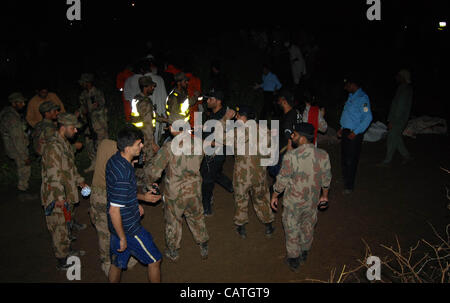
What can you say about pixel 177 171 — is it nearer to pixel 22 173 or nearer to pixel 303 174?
pixel 303 174

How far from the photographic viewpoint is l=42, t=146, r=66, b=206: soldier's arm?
4.28 meters

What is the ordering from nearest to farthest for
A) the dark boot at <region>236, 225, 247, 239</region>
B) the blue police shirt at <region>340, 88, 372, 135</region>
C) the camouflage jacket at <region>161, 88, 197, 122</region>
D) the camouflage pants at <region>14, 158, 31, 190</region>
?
the dark boot at <region>236, 225, 247, 239</region>
the blue police shirt at <region>340, 88, 372, 135</region>
the camouflage pants at <region>14, 158, 31, 190</region>
the camouflage jacket at <region>161, 88, 197, 122</region>

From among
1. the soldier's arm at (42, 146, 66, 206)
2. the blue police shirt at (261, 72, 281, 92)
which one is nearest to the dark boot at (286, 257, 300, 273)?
the soldier's arm at (42, 146, 66, 206)

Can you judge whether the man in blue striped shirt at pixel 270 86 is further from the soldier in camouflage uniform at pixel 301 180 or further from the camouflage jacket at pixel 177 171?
the camouflage jacket at pixel 177 171

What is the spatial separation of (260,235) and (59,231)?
9.67 ft

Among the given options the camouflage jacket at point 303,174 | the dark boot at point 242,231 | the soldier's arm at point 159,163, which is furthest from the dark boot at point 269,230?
the soldier's arm at point 159,163

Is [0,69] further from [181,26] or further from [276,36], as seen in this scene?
[276,36]

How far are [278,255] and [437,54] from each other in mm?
15950

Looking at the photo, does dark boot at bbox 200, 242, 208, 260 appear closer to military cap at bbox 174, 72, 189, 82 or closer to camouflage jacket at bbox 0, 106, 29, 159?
military cap at bbox 174, 72, 189, 82

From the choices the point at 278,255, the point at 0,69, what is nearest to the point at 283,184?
the point at 278,255

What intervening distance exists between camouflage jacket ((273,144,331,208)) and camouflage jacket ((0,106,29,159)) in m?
4.71

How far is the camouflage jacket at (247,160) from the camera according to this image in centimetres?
506

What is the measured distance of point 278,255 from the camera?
5.07 m

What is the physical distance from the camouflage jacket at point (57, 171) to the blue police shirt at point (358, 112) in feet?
15.5
